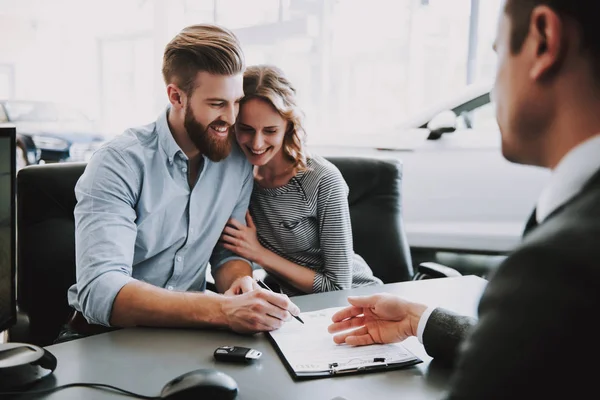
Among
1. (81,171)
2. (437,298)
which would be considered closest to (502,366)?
(437,298)

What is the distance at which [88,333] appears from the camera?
1462 millimetres

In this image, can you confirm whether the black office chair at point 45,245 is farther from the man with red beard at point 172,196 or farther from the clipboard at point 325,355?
the clipboard at point 325,355

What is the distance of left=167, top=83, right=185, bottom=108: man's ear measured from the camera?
162 cm

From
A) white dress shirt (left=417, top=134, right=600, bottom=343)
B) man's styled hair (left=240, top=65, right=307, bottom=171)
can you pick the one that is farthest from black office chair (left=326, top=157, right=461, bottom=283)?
white dress shirt (left=417, top=134, right=600, bottom=343)

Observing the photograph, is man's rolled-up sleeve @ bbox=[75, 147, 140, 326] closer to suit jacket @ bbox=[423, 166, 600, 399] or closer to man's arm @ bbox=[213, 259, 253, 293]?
man's arm @ bbox=[213, 259, 253, 293]

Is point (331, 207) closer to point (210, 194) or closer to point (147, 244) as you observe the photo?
point (210, 194)

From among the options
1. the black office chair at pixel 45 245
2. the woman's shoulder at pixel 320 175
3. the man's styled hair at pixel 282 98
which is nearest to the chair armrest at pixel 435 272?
the black office chair at pixel 45 245

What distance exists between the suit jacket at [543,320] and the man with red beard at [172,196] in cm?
91

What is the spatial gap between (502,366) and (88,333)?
4.17 feet

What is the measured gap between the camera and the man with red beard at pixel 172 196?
132cm

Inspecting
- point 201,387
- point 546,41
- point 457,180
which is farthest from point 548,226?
point 457,180

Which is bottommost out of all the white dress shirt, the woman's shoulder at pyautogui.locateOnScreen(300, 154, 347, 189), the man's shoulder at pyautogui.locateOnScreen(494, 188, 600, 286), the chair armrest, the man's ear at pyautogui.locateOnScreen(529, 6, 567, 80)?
the chair armrest

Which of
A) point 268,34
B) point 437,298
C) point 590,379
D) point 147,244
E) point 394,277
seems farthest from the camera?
point 268,34

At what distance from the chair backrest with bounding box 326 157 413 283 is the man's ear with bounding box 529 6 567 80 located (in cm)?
137
